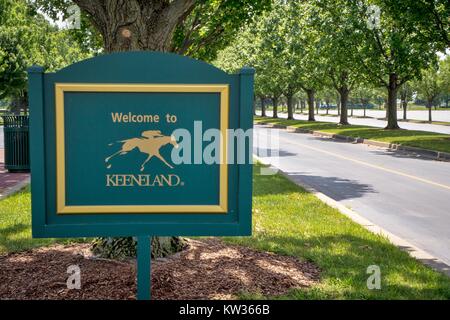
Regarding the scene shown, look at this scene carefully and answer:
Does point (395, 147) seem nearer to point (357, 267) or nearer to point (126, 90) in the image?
point (357, 267)

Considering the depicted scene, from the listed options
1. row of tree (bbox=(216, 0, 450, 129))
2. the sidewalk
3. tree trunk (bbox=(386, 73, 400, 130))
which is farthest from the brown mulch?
tree trunk (bbox=(386, 73, 400, 130))

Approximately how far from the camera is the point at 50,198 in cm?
362

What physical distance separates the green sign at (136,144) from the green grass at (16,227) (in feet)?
8.31

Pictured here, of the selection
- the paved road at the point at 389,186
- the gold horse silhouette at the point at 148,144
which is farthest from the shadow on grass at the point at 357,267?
the gold horse silhouette at the point at 148,144

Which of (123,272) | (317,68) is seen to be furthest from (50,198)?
(317,68)

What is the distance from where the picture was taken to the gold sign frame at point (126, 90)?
11.7 ft

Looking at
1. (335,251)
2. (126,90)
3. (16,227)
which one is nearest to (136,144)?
(126,90)

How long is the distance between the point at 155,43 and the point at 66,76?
1830mm

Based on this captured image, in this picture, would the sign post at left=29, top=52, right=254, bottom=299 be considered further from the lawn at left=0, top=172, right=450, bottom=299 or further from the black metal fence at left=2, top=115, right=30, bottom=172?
the black metal fence at left=2, top=115, right=30, bottom=172

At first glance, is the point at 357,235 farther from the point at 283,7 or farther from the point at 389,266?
the point at 283,7

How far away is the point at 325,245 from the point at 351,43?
23214mm

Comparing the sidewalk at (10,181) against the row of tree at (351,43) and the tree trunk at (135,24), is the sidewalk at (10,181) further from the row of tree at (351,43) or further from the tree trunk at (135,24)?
the row of tree at (351,43)

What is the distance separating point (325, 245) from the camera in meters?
6.00

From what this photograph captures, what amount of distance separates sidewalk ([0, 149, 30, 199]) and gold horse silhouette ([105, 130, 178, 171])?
6.68 metres
